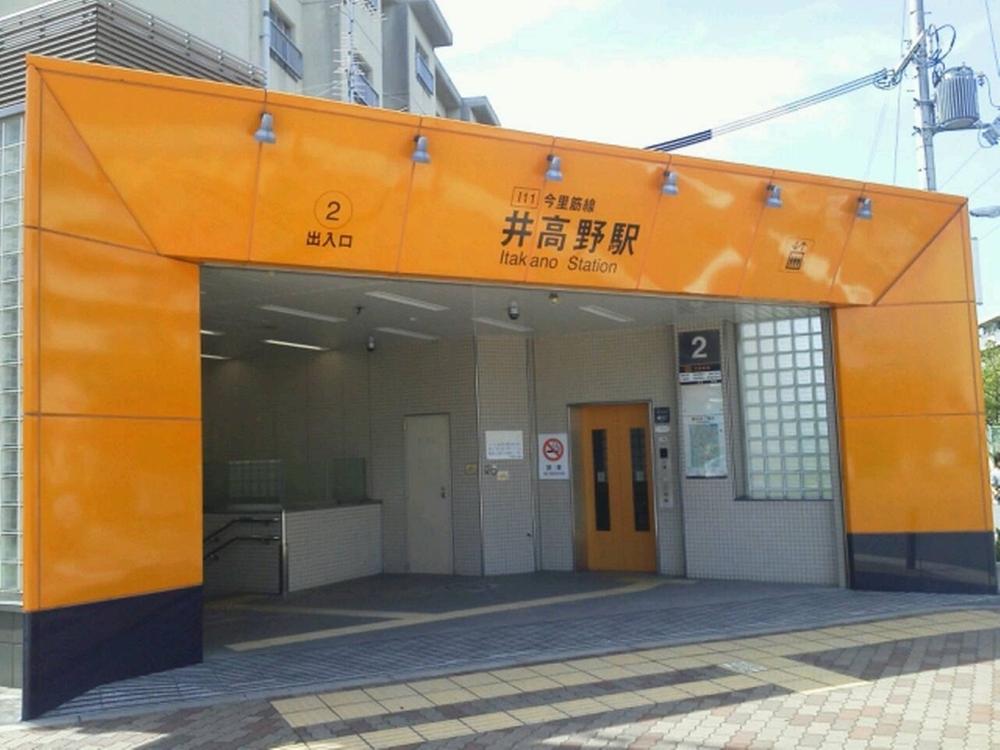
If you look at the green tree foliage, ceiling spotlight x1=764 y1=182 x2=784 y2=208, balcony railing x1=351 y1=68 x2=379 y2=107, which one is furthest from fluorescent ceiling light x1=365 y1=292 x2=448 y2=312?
the green tree foliage

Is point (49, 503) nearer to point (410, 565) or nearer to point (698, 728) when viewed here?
point (698, 728)

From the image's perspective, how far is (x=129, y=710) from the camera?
648 cm

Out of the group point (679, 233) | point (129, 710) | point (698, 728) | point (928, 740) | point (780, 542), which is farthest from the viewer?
point (780, 542)

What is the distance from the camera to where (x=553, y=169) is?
8789 millimetres

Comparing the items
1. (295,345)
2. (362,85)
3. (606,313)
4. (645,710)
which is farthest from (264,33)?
(645,710)

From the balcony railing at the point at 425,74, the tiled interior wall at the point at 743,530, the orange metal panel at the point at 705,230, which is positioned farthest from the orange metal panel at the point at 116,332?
the balcony railing at the point at 425,74

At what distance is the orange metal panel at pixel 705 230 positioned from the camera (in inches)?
380

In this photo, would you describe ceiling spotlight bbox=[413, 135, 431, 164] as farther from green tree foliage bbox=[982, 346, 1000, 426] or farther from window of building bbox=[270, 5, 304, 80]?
green tree foliage bbox=[982, 346, 1000, 426]

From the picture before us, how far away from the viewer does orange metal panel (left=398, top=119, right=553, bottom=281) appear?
842 cm

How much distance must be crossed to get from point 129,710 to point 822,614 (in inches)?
251

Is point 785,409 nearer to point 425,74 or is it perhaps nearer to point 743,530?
point 743,530

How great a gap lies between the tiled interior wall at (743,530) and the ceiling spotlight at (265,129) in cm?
630

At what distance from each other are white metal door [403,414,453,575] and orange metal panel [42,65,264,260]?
19.4 feet

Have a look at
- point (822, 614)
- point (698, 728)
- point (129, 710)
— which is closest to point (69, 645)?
point (129, 710)
